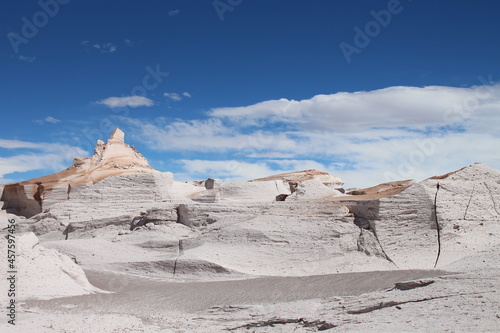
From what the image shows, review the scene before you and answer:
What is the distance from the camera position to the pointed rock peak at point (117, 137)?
23.0 metres

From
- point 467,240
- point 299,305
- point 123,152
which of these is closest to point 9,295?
point 299,305

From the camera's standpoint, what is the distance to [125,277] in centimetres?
1273

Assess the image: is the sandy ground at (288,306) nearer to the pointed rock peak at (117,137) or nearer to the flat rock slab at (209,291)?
the flat rock slab at (209,291)

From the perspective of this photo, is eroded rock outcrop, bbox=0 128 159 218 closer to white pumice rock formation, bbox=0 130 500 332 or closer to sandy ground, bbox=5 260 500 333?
white pumice rock formation, bbox=0 130 500 332

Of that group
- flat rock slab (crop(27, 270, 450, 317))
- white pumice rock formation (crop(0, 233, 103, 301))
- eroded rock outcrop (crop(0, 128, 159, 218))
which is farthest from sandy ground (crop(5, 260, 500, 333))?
eroded rock outcrop (crop(0, 128, 159, 218))

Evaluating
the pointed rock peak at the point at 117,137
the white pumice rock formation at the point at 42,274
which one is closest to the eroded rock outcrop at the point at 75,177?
the pointed rock peak at the point at 117,137

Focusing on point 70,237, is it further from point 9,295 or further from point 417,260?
point 417,260

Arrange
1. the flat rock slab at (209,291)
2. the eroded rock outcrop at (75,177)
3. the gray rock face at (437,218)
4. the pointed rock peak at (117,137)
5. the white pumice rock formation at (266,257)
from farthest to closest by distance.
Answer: the pointed rock peak at (117,137) → the eroded rock outcrop at (75,177) → the gray rock face at (437,218) → the flat rock slab at (209,291) → the white pumice rock formation at (266,257)

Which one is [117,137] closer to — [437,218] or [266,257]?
[266,257]

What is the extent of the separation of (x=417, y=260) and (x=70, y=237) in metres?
10.7

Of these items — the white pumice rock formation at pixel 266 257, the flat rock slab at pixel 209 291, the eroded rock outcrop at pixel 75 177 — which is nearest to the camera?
the white pumice rock formation at pixel 266 257

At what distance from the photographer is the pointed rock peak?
23.0m

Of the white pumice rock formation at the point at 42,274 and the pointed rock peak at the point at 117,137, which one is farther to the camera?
the pointed rock peak at the point at 117,137

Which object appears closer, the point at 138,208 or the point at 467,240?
the point at 467,240
